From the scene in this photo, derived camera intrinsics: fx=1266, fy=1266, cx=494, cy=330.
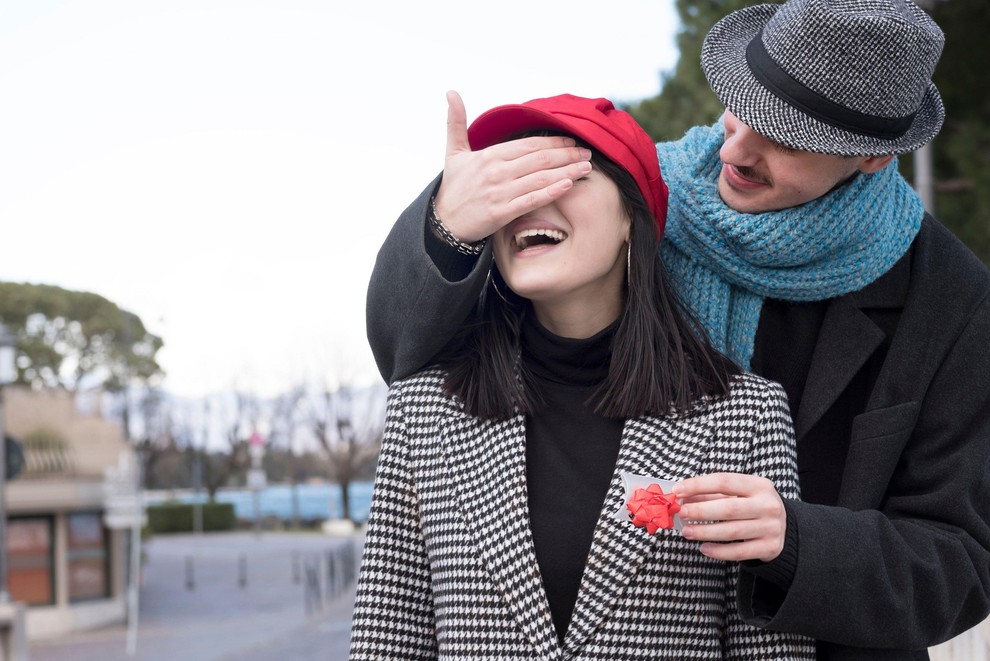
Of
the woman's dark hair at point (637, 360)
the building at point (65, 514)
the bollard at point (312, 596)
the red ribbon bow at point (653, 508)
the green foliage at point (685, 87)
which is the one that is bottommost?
the bollard at point (312, 596)

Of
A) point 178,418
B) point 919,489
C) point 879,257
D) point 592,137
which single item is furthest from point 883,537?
point 178,418

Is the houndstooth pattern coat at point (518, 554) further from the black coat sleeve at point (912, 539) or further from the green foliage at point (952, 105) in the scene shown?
the green foliage at point (952, 105)

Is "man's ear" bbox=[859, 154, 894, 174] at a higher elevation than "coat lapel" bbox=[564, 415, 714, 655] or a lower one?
higher

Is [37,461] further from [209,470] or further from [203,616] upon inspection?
[209,470]

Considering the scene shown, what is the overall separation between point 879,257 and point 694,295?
0.33m

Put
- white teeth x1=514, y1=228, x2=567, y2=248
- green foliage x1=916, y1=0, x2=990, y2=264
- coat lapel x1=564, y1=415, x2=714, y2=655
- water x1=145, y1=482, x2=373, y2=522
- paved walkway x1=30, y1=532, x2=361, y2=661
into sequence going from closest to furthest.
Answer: coat lapel x1=564, y1=415, x2=714, y2=655, white teeth x1=514, y1=228, x2=567, y2=248, green foliage x1=916, y1=0, x2=990, y2=264, paved walkway x1=30, y1=532, x2=361, y2=661, water x1=145, y1=482, x2=373, y2=522

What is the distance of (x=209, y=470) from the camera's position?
68375 mm

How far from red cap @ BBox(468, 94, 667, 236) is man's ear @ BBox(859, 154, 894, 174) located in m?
0.35

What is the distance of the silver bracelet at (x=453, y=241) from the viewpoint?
215 centimetres

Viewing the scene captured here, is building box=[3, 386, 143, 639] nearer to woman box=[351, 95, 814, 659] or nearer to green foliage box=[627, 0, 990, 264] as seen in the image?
green foliage box=[627, 0, 990, 264]

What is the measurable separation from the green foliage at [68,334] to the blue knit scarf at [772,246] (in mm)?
40245

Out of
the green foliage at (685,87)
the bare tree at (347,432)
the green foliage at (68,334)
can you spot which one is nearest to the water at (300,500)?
the bare tree at (347,432)

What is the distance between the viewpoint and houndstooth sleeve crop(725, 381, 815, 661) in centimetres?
204

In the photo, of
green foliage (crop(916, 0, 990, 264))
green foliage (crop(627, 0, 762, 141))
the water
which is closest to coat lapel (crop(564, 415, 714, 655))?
green foliage (crop(916, 0, 990, 264))
